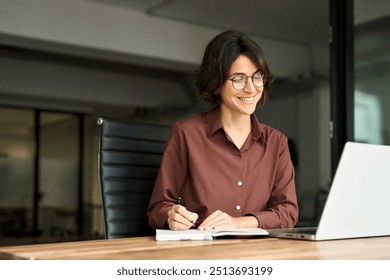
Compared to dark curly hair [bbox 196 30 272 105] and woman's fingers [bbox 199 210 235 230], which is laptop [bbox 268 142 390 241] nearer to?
woman's fingers [bbox 199 210 235 230]

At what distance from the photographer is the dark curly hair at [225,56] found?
183 cm

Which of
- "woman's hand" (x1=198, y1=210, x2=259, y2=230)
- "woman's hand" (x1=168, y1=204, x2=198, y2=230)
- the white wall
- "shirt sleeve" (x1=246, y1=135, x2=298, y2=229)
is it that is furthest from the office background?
"woman's hand" (x1=168, y1=204, x2=198, y2=230)

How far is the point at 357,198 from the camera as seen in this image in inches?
51.7

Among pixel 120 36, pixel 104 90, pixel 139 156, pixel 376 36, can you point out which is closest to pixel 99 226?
pixel 104 90

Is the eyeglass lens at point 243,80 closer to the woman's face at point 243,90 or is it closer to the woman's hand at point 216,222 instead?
the woman's face at point 243,90

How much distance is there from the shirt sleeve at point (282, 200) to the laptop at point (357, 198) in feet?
0.84

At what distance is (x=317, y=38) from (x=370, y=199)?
222 inches

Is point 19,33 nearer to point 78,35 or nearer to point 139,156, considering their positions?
point 78,35

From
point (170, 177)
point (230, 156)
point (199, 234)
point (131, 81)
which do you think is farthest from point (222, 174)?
point (131, 81)

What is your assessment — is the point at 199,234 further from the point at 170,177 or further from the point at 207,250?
the point at 170,177

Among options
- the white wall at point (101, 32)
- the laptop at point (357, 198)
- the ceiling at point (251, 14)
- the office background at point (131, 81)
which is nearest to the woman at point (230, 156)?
the laptop at point (357, 198)

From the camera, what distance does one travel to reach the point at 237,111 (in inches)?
74.9

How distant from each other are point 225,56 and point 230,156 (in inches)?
13.9

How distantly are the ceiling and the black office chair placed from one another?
11.3 ft
